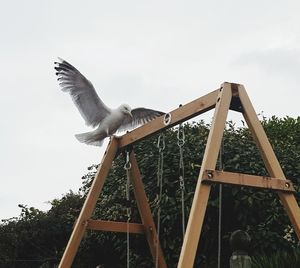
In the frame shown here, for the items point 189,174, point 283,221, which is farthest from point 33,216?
point 283,221

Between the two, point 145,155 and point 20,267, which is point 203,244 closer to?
point 145,155

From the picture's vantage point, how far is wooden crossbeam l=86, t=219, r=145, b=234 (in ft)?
16.4

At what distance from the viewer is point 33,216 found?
36.7 feet

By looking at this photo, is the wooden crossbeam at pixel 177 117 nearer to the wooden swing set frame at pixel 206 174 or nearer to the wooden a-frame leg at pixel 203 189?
the wooden swing set frame at pixel 206 174

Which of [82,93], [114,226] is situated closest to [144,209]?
[114,226]

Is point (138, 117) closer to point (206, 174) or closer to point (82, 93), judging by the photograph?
point (82, 93)

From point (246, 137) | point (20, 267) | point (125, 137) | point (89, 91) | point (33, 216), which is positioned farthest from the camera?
point (33, 216)

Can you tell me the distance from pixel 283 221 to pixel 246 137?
1.74 metres

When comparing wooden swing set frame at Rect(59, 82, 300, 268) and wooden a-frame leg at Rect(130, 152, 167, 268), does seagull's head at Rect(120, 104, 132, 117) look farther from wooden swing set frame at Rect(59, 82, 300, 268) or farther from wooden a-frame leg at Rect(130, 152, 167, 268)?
wooden a-frame leg at Rect(130, 152, 167, 268)

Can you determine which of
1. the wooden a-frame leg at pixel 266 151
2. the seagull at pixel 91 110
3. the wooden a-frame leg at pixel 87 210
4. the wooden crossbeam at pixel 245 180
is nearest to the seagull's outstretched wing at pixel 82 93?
the seagull at pixel 91 110

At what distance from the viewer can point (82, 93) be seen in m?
5.41

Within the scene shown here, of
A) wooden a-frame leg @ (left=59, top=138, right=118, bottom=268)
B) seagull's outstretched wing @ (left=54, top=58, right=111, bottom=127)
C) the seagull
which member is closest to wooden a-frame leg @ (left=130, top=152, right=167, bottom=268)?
wooden a-frame leg @ (left=59, top=138, right=118, bottom=268)

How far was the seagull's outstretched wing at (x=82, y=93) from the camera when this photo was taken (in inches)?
211

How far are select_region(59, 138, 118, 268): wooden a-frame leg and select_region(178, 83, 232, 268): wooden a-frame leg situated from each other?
144 centimetres
